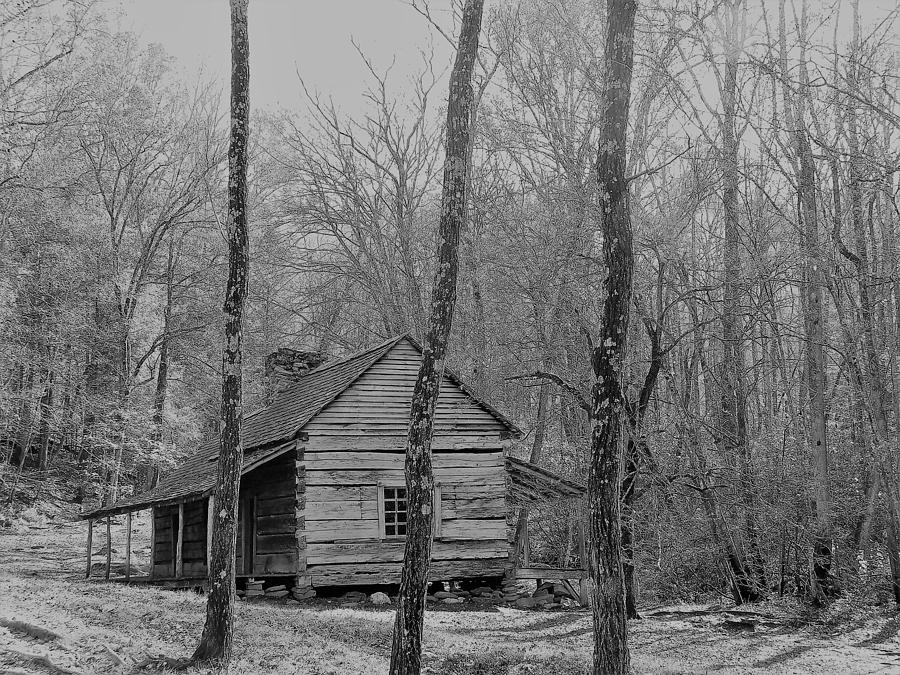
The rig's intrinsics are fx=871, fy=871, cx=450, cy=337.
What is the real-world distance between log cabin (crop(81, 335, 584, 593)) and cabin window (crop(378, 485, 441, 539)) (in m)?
0.03

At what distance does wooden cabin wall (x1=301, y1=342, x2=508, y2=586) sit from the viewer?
61.7 feet

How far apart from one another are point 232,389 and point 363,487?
28.9ft

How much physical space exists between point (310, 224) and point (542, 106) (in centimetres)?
1113

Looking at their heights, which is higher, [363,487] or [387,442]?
[387,442]

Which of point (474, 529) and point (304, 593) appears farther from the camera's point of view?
point (474, 529)

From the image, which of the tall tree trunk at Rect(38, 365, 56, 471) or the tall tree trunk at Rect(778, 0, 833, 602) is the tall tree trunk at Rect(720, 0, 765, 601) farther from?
the tall tree trunk at Rect(38, 365, 56, 471)

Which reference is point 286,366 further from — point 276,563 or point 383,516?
point 383,516

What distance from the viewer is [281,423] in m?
20.4

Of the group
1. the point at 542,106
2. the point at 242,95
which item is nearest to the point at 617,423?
the point at 242,95

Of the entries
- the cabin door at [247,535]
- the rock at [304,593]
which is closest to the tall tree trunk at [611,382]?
the rock at [304,593]

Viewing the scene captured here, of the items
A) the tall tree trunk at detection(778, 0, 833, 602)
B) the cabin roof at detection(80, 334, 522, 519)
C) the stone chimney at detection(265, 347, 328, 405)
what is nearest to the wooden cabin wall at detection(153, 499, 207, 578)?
the cabin roof at detection(80, 334, 522, 519)

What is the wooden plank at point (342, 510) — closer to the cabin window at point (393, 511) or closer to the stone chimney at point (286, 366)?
the cabin window at point (393, 511)

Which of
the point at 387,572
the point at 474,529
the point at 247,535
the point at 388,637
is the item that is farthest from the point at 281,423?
the point at 388,637

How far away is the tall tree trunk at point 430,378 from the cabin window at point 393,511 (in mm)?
9144
